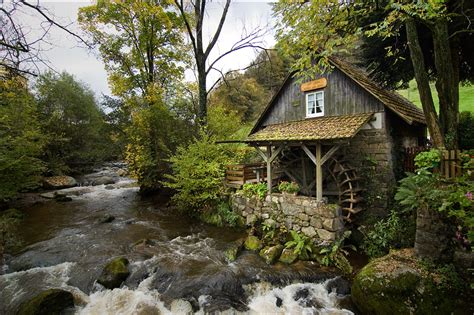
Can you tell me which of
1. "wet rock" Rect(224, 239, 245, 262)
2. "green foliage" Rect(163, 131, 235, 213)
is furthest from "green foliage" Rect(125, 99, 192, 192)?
"wet rock" Rect(224, 239, 245, 262)

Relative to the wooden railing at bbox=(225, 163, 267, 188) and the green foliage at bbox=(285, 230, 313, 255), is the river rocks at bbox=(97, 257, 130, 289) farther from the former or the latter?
the wooden railing at bbox=(225, 163, 267, 188)

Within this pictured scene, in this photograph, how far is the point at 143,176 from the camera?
1229cm

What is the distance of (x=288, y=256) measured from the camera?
6.52 m

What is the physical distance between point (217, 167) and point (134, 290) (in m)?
5.29

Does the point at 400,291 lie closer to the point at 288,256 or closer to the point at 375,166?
the point at 288,256

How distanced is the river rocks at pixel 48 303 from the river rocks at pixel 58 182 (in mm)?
13272

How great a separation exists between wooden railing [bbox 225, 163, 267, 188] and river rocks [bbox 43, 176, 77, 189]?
1230 cm

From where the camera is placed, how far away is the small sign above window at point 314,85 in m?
8.75

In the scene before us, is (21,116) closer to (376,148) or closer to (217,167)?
(217,167)

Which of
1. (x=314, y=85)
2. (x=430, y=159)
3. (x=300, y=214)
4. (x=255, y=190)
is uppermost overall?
(x=314, y=85)

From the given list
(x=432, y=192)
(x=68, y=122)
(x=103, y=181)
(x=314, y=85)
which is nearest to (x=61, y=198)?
(x=103, y=181)

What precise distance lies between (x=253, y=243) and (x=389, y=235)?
371cm

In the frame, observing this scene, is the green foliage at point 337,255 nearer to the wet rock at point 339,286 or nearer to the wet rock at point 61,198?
the wet rock at point 339,286

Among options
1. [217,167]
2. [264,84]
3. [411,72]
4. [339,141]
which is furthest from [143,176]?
[264,84]
